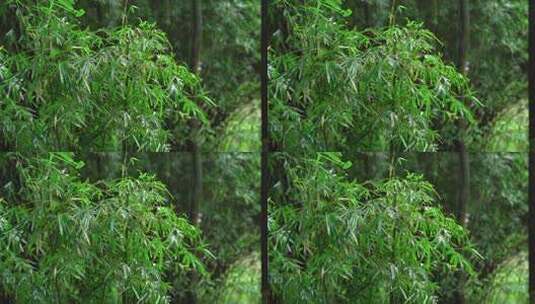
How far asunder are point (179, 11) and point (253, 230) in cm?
85

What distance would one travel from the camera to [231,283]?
128 inches

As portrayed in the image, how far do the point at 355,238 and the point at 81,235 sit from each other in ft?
3.21

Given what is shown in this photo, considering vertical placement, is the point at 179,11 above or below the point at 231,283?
above

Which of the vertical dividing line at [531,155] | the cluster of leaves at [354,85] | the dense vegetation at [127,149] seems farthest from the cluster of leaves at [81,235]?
the vertical dividing line at [531,155]

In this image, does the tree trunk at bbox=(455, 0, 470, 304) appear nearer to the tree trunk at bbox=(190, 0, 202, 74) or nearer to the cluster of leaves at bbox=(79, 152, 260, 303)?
the cluster of leaves at bbox=(79, 152, 260, 303)

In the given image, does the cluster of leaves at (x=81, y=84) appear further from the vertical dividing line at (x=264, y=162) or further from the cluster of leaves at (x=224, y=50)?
the vertical dividing line at (x=264, y=162)

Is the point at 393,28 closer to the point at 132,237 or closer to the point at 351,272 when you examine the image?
the point at 351,272

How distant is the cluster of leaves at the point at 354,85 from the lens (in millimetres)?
3152

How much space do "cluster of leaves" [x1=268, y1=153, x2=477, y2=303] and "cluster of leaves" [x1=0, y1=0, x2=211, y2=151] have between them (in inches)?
19.6

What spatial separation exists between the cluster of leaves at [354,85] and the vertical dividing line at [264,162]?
0.03 metres

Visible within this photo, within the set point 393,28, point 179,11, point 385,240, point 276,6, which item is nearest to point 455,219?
point 385,240

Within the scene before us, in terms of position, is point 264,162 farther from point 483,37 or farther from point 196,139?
point 483,37

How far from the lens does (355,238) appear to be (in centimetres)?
312

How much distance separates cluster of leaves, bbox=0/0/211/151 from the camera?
10.4ft
